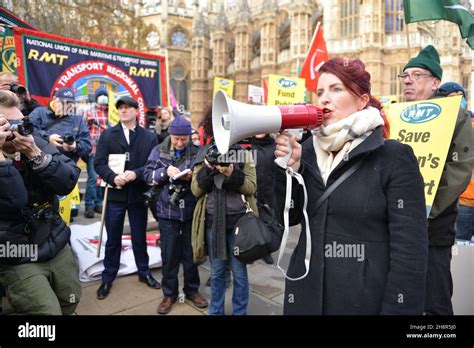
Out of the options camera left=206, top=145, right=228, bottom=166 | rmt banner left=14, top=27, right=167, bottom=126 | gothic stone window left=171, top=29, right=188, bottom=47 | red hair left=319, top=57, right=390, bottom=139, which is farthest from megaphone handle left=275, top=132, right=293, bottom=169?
gothic stone window left=171, top=29, right=188, bottom=47

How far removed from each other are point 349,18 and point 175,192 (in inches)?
1369

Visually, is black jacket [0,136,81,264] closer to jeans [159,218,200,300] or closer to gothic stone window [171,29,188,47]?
jeans [159,218,200,300]

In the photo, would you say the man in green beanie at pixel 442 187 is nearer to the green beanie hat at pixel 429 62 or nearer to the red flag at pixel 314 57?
the green beanie hat at pixel 429 62

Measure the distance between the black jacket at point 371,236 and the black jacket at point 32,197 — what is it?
1670mm

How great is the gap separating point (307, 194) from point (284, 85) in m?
6.76

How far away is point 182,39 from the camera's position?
5316cm

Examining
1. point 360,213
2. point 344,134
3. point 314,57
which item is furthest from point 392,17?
point 360,213

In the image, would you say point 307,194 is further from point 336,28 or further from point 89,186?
point 336,28

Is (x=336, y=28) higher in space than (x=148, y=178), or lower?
higher

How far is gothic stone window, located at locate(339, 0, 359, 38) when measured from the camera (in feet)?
105

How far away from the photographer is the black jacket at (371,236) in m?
1.65

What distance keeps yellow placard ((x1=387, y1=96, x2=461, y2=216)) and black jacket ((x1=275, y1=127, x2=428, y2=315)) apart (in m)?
1.21

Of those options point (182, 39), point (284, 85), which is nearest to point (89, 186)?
point (284, 85)

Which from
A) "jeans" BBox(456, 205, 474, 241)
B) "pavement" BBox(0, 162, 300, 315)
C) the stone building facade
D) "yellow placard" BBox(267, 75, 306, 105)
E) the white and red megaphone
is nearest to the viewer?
the white and red megaphone
